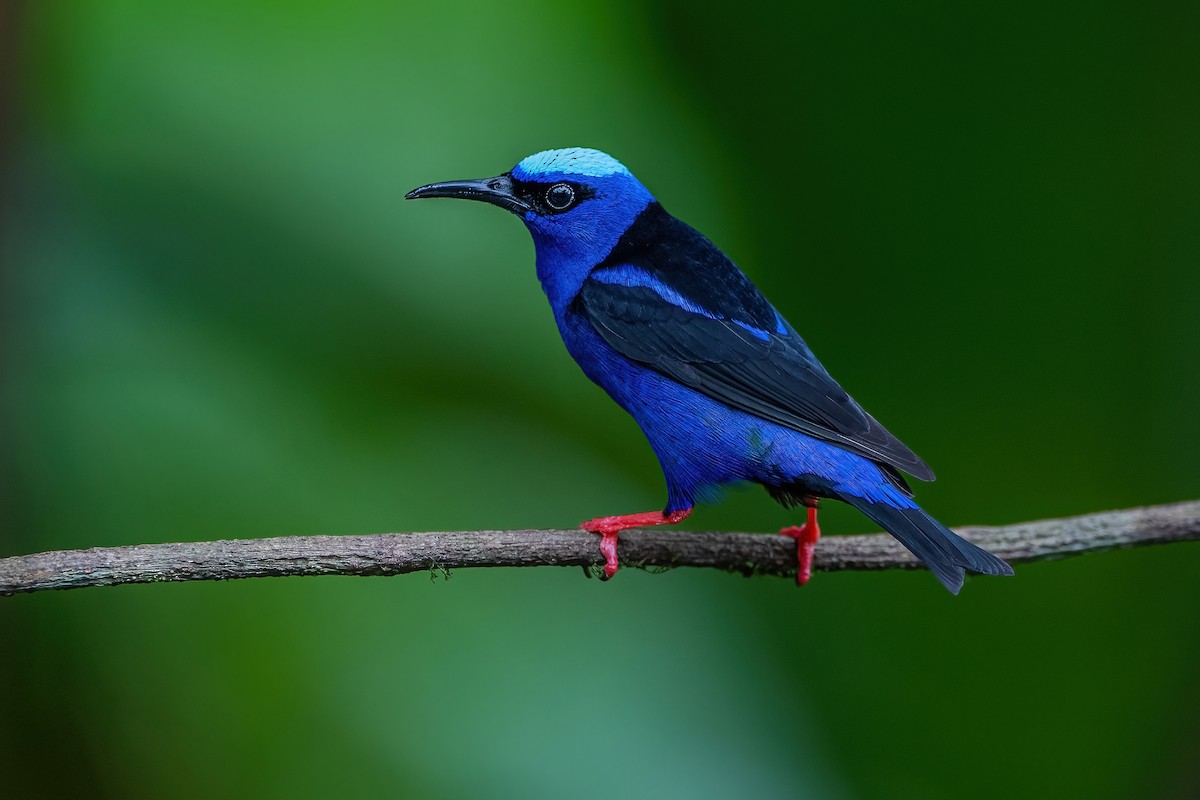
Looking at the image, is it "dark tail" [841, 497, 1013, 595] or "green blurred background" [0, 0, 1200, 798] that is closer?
"dark tail" [841, 497, 1013, 595]

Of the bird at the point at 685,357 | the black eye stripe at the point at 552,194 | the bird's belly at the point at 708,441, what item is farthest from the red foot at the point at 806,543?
the black eye stripe at the point at 552,194

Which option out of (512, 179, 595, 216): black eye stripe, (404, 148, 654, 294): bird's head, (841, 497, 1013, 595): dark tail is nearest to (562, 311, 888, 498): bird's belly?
(841, 497, 1013, 595): dark tail

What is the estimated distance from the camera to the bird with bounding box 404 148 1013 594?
9.93 feet

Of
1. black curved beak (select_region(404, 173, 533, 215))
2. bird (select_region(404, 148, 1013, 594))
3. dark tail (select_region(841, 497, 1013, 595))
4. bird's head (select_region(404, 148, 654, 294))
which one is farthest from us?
bird's head (select_region(404, 148, 654, 294))

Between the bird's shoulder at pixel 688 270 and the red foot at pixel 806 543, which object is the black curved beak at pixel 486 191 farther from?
the red foot at pixel 806 543

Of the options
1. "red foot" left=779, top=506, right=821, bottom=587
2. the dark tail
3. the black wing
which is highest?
the black wing

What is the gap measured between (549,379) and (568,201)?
60cm

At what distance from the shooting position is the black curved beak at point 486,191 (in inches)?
126

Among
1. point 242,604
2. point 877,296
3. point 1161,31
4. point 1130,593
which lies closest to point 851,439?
point 877,296

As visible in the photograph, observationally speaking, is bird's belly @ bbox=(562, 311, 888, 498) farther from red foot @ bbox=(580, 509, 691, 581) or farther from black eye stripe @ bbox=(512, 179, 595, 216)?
black eye stripe @ bbox=(512, 179, 595, 216)

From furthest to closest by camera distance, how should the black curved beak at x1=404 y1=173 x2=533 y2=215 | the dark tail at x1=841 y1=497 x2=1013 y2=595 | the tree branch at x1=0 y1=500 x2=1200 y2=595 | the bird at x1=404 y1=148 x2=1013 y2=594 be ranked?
the black curved beak at x1=404 y1=173 x2=533 y2=215 → the bird at x1=404 y1=148 x2=1013 y2=594 → the dark tail at x1=841 y1=497 x2=1013 y2=595 → the tree branch at x1=0 y1=500 x2=1200 y2=595

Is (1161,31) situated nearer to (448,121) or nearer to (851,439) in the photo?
(851,439)

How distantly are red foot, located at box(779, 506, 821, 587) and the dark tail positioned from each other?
42 centimetres

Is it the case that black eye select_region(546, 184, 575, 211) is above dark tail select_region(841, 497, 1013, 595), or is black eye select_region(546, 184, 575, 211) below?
above
